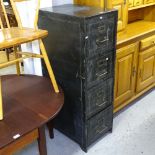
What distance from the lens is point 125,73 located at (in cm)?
216

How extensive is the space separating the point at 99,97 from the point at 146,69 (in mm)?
926

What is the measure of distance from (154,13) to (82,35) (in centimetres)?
159

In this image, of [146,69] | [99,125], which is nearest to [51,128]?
[99,125]

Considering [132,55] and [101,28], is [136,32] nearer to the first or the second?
[132,55]

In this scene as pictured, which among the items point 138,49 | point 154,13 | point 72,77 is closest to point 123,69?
point 138,49

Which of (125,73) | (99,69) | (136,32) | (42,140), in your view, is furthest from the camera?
(136,32)

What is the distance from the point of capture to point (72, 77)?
1.68m

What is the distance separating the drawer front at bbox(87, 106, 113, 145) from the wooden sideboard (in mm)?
272

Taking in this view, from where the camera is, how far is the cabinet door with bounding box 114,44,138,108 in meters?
2.05

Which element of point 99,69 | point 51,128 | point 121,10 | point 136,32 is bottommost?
point 51,128

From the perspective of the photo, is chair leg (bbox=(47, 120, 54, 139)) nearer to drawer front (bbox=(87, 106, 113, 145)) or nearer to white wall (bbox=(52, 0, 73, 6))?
drawer front (bbox=(87, 106, 113, 145))

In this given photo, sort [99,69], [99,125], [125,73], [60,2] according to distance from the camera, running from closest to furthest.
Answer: [99,69], [99,125], [60,2], [125,73]

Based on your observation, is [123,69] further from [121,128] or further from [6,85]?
[6,85]

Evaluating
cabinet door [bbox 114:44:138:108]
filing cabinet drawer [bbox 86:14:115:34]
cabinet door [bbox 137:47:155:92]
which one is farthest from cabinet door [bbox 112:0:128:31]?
filing cabinet drawer [bbox 86:14:115:34]
